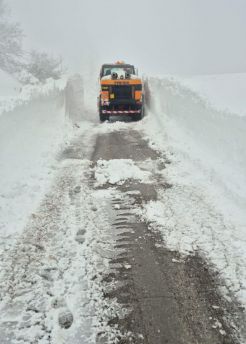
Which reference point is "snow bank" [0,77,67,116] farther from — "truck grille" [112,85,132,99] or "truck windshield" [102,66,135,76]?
"truck grille" [112,85,132,99]

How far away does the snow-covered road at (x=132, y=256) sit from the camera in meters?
3.57

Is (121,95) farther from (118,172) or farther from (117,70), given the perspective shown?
(118,172)

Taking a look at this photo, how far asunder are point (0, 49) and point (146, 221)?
23908 mm

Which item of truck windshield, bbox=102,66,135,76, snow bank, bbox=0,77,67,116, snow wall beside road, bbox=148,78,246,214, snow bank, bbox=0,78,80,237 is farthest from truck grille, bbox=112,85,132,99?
snow bank, bbox=0,78,80,237

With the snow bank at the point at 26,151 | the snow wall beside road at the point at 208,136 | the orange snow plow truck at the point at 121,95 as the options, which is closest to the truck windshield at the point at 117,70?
the orange snow plow truck at the point at 121,95

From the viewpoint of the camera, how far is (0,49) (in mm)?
25875

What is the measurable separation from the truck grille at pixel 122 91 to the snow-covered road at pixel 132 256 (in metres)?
6.96

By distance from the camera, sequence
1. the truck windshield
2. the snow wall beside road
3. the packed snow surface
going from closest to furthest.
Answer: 1. the snow wall beside road
2. the packed snow surface
3. the truck windshield

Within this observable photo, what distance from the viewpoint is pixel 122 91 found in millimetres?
15531

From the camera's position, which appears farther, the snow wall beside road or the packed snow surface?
the packed snow surface

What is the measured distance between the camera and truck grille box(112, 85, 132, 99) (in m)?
15.5

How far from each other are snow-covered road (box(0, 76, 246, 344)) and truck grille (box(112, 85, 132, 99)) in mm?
6961

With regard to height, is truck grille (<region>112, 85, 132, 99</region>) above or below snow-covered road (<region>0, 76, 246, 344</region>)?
above

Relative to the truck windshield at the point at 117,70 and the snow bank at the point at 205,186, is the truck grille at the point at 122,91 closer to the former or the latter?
the truck windshield at the point at 117,70
